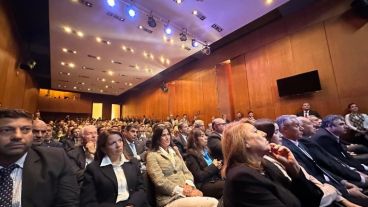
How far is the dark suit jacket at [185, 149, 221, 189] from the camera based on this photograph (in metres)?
2.21

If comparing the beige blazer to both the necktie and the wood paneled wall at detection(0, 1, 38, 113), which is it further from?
the wood paneled wall at detection(0, 1, 38, 113)

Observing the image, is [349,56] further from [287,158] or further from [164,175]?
[164,175]

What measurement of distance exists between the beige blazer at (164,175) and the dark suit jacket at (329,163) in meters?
1.30

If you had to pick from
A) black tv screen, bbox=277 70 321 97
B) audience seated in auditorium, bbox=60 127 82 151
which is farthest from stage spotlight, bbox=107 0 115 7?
black tv screen, bbox=277 70 321 97

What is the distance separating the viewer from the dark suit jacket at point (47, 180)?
110cm

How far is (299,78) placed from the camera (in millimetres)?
5691

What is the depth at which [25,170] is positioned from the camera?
44.1 inches

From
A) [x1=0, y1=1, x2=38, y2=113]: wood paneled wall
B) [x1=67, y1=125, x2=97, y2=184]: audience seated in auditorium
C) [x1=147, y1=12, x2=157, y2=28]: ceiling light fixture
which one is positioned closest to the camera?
[x1=67, y1=125, x2=97, y2=184]: audience seated in auditorium

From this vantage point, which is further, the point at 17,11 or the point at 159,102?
the point at 159,102

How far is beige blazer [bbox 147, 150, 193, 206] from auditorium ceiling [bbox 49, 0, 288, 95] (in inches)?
154

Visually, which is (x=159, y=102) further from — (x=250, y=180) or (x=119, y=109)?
(x=250, y=180)

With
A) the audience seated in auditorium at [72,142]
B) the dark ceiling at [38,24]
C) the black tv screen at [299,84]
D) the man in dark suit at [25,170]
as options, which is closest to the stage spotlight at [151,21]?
the dark ceiling at [38,24]

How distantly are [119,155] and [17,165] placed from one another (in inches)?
33.5

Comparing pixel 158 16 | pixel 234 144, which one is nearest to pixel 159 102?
pixel 158 16
